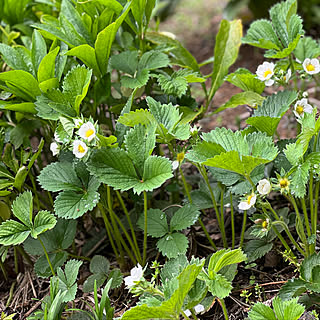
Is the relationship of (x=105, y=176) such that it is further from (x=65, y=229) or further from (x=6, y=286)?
(x=6, y=286)

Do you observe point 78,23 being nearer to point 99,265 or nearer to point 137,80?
Answer: point 137,80

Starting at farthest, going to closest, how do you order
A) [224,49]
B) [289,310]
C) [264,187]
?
[224,49] → [264,187] → [289,310]

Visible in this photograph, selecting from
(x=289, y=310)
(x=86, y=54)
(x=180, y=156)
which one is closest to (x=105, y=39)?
(x=86, y=54)

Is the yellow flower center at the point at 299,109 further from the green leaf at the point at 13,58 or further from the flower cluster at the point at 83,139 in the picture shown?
the green leaf at the point at 13,58

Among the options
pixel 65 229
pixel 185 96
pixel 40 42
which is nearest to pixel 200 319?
pixel 65 229

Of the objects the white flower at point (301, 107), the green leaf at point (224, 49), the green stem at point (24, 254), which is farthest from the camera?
the green leaf at point (224, 49)

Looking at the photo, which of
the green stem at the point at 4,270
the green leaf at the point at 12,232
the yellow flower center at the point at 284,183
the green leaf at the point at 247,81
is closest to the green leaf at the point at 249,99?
the green leaf at the point at 247,81
